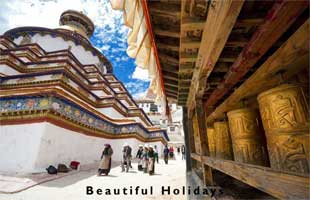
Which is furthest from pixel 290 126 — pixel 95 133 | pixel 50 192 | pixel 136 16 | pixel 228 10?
pixel 95 133

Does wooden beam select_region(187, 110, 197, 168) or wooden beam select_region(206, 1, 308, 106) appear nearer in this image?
wooden beam select_region(206, 1, 308, 106)

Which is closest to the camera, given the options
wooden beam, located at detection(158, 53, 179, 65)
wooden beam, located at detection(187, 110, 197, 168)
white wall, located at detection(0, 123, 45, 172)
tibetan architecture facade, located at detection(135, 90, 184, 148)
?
wooden beam, located at detection(158, 53, 179, 65)

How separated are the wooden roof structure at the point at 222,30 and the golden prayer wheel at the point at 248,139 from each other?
18.2 inches

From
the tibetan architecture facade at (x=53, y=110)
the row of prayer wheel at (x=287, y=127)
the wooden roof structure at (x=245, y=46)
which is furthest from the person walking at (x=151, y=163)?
the row of prayer wheel at (x=287, y=127)

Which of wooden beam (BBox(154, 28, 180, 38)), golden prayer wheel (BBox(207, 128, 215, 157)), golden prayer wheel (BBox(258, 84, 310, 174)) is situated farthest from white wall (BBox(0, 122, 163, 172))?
golden prayer wheel (BBox(258, 84, 310, 174))

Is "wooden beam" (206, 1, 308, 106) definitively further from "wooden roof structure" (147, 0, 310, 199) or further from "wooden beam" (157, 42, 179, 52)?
"wooden beam" (157, 42, 179, 52)

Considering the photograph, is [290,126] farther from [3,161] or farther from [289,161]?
[3,161]

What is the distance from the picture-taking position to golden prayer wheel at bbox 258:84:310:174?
123 centimetres

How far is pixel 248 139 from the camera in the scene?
6.54ft

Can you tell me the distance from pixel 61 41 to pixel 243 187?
69.9 feet

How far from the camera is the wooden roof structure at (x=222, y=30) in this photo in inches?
44.6

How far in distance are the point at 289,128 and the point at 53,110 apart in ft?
26.4

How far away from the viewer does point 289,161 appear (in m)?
1.26

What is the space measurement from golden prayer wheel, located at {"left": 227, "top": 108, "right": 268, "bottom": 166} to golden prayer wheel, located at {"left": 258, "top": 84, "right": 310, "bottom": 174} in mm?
543
